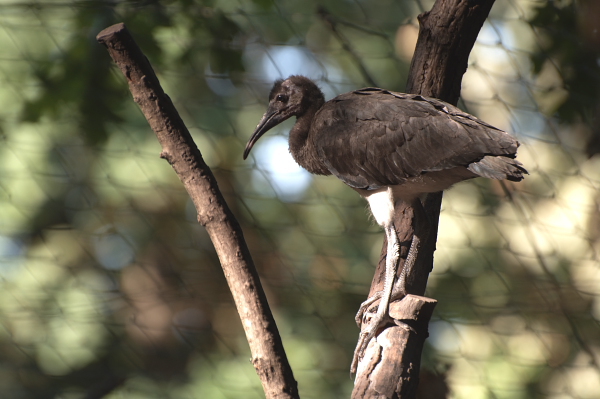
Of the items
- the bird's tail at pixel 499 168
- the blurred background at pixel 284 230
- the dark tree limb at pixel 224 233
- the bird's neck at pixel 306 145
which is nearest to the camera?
the dark tree limb at pixel 224 233

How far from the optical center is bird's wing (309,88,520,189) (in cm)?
198

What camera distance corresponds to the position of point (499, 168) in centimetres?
187

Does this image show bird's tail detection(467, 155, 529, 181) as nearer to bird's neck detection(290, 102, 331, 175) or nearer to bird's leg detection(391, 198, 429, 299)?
bird's leg detection(391, 198, 429, 299)

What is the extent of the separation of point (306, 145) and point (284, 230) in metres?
1.04

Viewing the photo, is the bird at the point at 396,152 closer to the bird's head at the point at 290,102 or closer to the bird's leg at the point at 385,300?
the bird's leg at the point at 385,300

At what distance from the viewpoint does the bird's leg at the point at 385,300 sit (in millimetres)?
1973

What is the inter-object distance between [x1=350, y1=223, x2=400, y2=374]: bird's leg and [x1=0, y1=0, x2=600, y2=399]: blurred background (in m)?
1.21

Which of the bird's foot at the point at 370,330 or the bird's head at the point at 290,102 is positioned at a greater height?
the bird's head at the point at 290,102

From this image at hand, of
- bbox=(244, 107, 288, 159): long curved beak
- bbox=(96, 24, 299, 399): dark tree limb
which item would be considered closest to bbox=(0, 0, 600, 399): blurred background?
bbox=(244, 107, 288, 159): long curved beak

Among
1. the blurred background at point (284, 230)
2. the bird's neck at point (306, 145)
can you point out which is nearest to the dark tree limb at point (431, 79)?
the bird's neck at point (306, 145)

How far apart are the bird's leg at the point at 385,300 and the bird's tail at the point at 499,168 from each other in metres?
0.37

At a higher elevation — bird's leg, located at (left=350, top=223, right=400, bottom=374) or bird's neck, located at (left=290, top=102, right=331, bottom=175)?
bird's neck, located at (left=290, top=102, right=331, bottom=175)

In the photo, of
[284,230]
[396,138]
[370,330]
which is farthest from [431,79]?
[284,230]

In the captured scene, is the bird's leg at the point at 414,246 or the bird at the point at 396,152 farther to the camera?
the bird's leg at the point at 414,246
